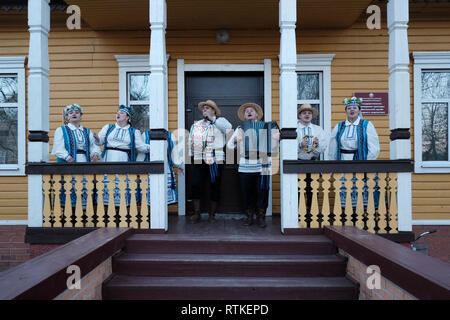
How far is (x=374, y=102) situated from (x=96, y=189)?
4676 mm

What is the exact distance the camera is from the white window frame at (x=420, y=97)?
→ 5.96m

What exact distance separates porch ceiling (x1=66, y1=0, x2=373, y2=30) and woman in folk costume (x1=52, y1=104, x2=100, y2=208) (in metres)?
1.69

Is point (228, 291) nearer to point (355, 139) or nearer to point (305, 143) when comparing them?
point (305, 143)

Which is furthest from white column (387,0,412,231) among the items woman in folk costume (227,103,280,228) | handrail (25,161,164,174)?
handrail (25,161,164,174)

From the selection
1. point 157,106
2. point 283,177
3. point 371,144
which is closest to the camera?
point 283,177

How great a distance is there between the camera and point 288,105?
166 inches

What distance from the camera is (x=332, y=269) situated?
3559mm

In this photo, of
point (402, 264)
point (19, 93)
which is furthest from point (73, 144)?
point (402, 264)

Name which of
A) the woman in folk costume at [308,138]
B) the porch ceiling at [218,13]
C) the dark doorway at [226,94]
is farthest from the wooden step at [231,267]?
the porch ceiling at [218,13]

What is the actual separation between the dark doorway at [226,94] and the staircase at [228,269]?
2142mm

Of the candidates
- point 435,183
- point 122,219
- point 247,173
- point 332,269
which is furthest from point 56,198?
point 435,183

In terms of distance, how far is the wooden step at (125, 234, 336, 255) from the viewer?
12.6ft
